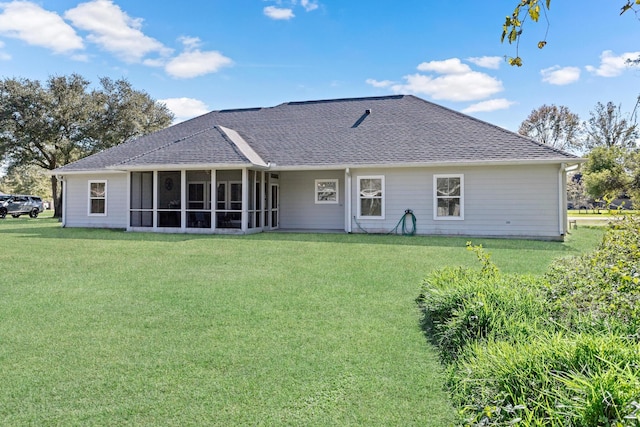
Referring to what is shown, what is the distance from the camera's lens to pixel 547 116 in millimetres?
42125

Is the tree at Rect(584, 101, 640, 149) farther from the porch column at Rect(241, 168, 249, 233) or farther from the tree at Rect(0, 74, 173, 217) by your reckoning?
the tree at Rect(0, 74, 173, 217)

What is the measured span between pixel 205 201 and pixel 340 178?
5.68m

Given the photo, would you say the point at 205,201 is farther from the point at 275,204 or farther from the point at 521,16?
the point at 521,16

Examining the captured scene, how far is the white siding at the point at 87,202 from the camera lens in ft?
55.2

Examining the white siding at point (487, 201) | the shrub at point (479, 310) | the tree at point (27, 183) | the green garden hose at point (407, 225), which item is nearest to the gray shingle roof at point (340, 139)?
the white siding at point (487, 201)

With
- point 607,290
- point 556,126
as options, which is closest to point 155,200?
point 607,290

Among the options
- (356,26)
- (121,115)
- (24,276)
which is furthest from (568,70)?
(24,276)

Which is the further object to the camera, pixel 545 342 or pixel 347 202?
pixel 347 202

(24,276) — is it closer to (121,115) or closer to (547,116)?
(121,115)

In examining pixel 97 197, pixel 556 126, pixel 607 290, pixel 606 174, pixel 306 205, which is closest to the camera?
pixel 607 290

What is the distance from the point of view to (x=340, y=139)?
16266 millimetres

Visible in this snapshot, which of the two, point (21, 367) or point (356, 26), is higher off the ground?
point (356, 26)

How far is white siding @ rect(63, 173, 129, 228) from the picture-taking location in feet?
55.2

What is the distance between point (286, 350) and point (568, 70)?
31.6m
